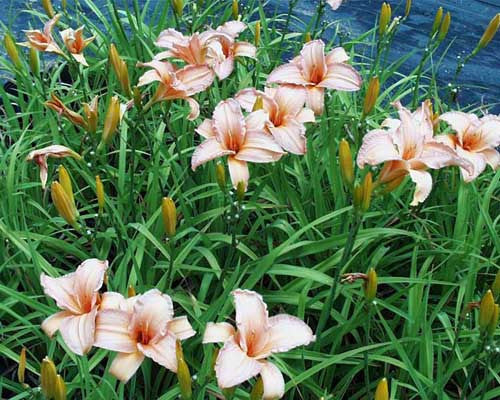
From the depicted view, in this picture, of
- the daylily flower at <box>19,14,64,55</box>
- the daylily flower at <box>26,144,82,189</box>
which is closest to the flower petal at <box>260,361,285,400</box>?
the daylily flower at <box>26,144,82,189</box>

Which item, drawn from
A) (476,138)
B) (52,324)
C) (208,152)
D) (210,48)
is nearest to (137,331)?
(52,324)

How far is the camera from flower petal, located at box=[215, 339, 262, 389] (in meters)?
1.08

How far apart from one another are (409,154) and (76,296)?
71cm

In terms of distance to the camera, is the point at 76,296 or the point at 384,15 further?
the point at 384,15

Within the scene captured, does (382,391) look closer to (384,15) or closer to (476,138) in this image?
(476,138)

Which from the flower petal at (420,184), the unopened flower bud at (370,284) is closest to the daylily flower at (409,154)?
the flower petal at (420,184)

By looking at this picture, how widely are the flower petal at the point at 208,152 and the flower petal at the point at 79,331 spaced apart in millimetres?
418

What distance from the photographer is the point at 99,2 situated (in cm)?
346

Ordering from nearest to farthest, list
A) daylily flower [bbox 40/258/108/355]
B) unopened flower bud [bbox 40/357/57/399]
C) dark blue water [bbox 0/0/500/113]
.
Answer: unopened flower bud [bbox 40/357/57/399], daylily flower [bbox 40/258/108/355], dark blue water [bbox 0/0/500/113]

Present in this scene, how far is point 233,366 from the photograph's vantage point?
110 cm

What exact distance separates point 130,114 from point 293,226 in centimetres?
67

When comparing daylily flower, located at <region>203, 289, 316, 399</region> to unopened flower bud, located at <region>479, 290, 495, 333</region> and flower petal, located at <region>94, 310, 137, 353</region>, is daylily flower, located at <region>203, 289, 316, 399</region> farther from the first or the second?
unopened flower bud, located at <region>479, 290, 495, 333</region>

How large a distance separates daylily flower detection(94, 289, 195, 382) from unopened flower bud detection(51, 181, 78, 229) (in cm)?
23

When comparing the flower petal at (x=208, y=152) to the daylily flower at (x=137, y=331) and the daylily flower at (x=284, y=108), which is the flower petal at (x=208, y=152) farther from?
the daylily flower at (x=137, y=331)
